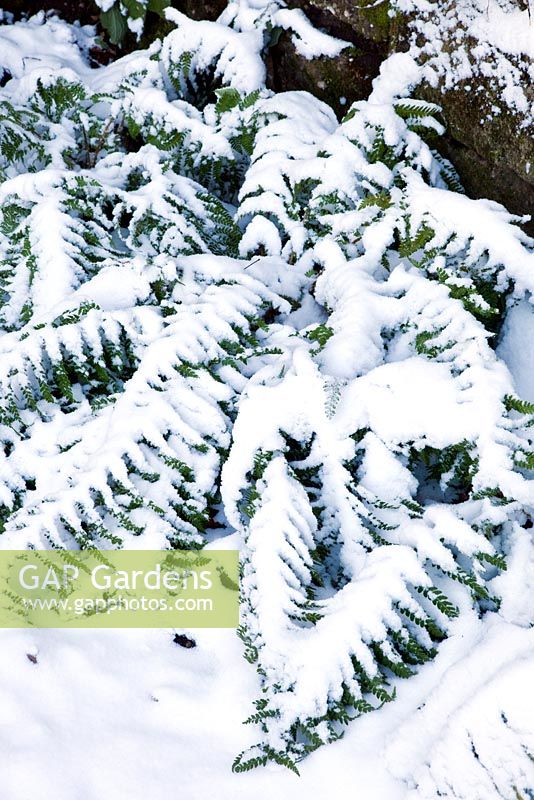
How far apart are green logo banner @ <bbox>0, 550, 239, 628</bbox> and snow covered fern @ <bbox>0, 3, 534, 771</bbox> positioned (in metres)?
0.06

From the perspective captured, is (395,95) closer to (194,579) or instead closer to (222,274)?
(222,274)

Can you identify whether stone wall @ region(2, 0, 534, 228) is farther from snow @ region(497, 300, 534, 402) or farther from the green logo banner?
the green logo banner

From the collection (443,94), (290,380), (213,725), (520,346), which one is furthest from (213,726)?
(443,94)

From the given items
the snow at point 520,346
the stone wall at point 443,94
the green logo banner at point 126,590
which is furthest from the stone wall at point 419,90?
the green logo banner at point 126,590

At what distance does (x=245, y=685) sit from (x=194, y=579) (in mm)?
357

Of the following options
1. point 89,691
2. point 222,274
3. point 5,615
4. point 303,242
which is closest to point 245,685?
point 89,691

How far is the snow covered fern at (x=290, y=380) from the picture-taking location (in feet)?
5.96


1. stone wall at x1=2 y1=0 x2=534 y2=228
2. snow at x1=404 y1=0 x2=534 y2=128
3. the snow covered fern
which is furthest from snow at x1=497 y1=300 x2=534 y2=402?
snow at x1=404 y1=0 x2=534 y2=128

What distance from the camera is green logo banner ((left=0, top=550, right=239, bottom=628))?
6.53 feet

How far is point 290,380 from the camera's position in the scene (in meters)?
2.19

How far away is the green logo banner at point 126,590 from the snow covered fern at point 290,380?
0.20ft

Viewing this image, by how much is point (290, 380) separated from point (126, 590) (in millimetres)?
800

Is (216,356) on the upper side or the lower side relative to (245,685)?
upper

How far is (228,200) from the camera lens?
3.66 meters
